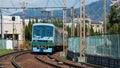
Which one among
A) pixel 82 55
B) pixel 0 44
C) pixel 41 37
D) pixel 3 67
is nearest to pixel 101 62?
pixel 82 55

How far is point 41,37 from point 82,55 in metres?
15.7

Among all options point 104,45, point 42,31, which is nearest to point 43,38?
point 42,31

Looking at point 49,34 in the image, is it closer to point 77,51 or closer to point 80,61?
point 77,51

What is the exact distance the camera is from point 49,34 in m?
51.2

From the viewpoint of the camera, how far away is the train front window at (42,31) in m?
51.2

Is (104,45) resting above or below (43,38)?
below

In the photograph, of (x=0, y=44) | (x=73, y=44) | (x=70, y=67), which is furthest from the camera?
(x=0, y=44)

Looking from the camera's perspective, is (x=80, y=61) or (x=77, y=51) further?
(x=77, y=51)

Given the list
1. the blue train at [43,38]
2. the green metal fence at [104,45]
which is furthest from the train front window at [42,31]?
the green metal fence at [104,45]

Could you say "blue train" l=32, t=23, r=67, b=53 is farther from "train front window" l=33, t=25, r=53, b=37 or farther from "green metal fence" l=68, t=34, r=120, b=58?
"green metal fence" l=68, t=34, r=120, b=58

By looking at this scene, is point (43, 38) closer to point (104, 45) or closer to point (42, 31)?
point (42, 31)

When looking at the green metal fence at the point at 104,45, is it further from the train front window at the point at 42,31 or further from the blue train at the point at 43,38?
the train front window at the point at 42,31

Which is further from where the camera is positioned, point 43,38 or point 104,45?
point 43,38

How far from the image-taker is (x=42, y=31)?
5134 centimetres
